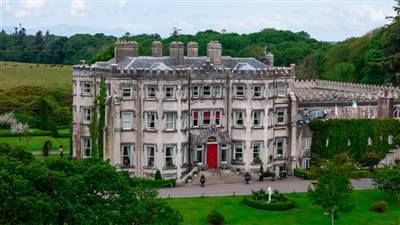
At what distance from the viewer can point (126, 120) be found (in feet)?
215

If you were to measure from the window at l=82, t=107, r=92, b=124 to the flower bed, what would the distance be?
736 inches

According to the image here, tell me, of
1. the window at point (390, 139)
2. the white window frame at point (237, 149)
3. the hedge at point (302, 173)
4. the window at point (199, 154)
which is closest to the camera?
the window at point (199, 154)

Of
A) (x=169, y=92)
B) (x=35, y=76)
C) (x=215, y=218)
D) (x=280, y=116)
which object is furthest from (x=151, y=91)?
(x=35, y=76)

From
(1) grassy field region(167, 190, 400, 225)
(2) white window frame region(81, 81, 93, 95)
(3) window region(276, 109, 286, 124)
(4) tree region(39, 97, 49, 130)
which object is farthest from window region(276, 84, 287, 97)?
(4) tree region(39, 97, 49, 130)

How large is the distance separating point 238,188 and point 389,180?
13.4 metres

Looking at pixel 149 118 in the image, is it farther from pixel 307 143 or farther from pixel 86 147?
pixel 307 143

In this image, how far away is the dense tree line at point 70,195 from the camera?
3353 centimetres

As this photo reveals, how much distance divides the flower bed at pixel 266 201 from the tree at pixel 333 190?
111 inches

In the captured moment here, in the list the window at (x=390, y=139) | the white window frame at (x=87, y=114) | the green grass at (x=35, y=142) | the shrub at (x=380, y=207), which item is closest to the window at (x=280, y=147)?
the window at (x=390, y=139)

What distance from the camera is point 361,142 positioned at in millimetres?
71875

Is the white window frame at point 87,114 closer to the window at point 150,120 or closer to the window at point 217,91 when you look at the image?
the window at point 150,120

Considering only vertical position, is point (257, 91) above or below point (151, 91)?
above

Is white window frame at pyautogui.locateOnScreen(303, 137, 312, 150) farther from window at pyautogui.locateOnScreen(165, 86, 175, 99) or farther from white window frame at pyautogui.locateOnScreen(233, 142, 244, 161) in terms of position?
window at pyautogui.locateOnScreen(165, 86, 175, 99)

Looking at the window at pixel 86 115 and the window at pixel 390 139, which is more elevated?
the window at pixel 86 115
